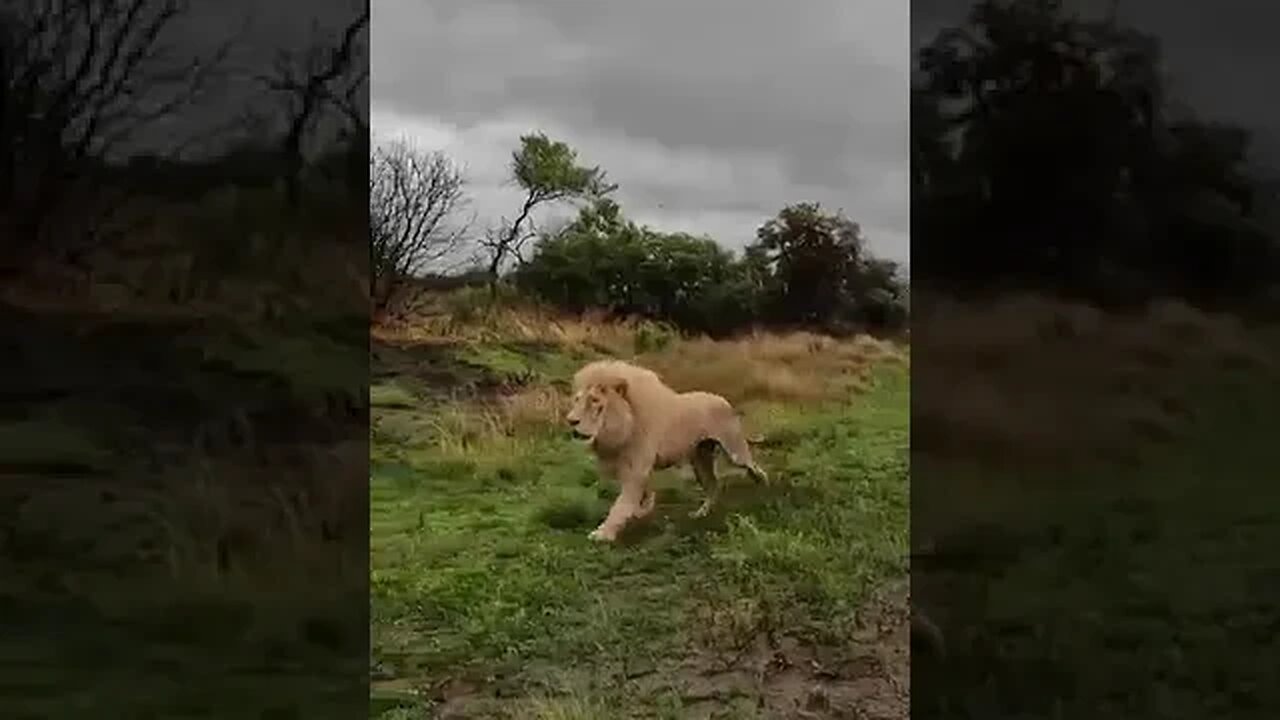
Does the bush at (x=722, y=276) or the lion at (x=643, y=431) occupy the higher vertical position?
the bush at (x=722, y=276)

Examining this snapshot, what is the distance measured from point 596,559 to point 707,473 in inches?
8.4

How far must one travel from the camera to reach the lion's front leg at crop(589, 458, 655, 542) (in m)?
2.17

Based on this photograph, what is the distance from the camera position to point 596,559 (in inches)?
85.2

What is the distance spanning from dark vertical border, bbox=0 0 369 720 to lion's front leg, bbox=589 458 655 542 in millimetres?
→ 360

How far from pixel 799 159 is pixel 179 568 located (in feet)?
3.60

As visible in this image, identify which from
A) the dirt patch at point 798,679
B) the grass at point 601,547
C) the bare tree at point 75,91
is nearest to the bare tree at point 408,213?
the grass at point 601,547

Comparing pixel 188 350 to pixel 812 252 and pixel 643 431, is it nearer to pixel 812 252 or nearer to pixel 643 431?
pixel 643 431

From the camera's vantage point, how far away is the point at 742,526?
218 centimetres

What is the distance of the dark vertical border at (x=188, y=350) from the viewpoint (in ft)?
6.70

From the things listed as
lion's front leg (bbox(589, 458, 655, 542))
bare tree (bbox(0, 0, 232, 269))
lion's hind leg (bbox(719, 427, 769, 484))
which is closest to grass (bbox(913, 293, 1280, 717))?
lion's hind leg (bbox(719, 427, 769, 484))

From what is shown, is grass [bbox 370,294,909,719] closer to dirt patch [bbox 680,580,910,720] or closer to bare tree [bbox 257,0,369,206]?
dirt patch [bbox 680,580,910,720]

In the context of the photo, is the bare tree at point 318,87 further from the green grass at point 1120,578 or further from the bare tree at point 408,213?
the green grass at point 1120,578

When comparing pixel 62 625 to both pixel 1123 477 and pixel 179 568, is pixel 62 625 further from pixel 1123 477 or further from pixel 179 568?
pixel 1123 477

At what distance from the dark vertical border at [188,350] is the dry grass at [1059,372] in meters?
0.87
